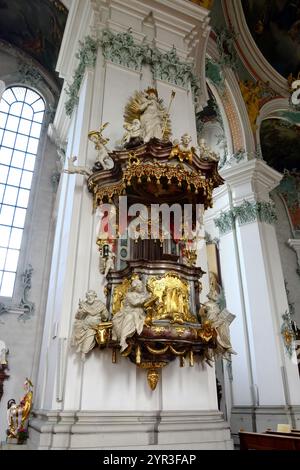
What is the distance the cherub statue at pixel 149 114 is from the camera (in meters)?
4.98

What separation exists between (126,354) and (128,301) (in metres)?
0.53

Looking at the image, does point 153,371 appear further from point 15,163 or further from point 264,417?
point 15,163

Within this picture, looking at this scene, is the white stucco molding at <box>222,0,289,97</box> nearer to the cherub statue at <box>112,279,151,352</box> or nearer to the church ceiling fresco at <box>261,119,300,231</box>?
the church ceiling fresco at <box>261,119,300,231</box>

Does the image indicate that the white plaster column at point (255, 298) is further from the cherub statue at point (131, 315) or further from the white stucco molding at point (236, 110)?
the cherub statue at point (131, 315)

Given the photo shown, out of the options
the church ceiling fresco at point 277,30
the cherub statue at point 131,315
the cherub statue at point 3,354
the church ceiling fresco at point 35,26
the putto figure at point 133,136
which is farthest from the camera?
the church ceiling fresco at point 277,30

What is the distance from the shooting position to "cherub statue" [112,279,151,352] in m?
3.61

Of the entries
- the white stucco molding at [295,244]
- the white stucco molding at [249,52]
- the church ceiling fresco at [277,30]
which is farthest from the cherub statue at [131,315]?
the white stucco molding at [295,244]

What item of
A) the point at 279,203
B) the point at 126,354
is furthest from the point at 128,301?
the point at 279,203

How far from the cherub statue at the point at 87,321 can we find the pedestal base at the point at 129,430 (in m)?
0.63

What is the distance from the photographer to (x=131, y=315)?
12.1ft

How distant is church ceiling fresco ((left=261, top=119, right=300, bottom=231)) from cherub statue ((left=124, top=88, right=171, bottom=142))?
23.3ft

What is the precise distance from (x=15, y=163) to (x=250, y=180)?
596 cm

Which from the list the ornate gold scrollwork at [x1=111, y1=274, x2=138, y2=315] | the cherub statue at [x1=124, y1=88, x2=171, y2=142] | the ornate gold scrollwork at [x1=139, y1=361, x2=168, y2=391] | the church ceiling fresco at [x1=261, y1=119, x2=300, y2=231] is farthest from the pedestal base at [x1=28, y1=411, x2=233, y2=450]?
the church ceiling fresco at [x1=261, y1=119, x2=300, y2=231]

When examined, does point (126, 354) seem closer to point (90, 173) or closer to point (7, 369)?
point (90, 173)
